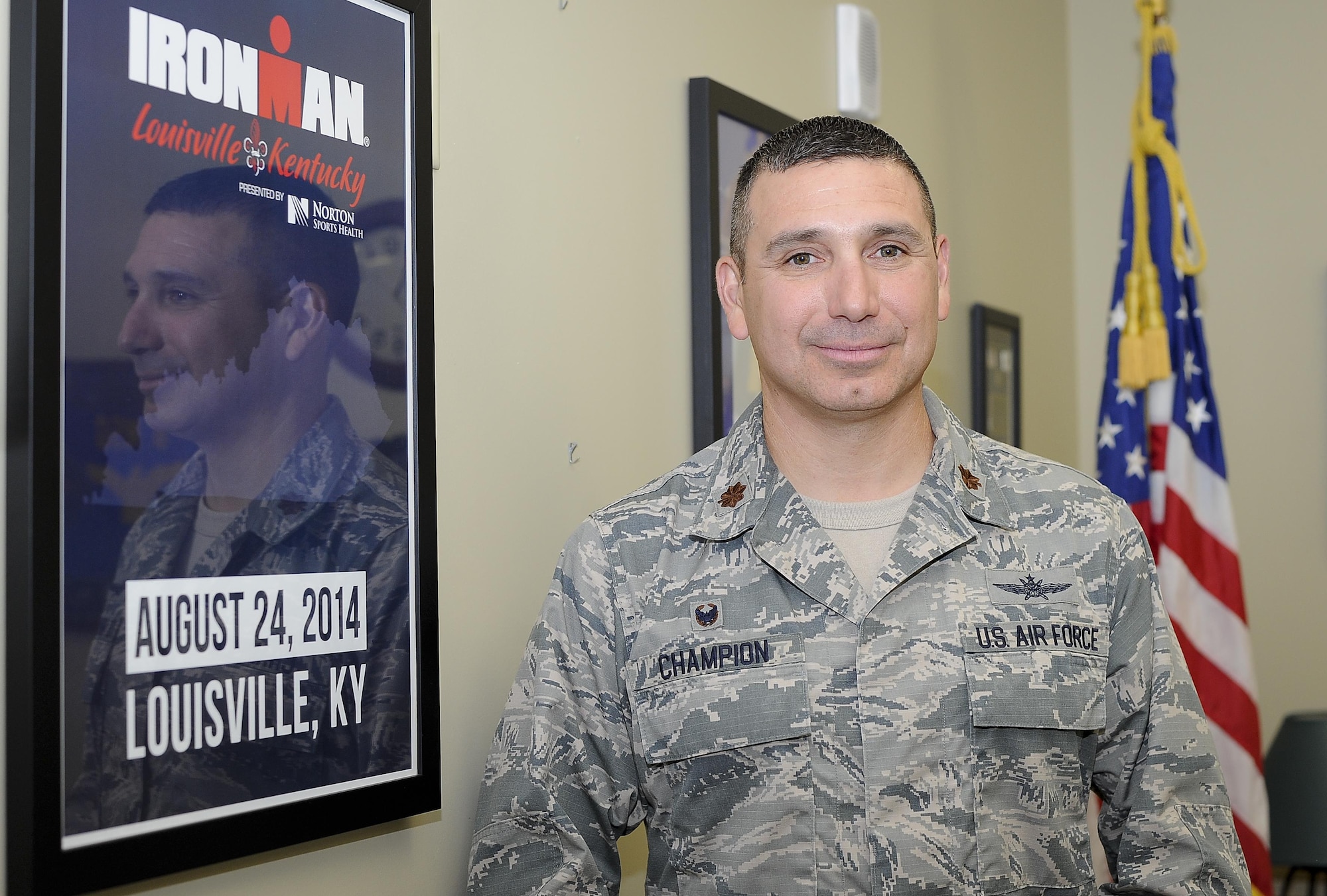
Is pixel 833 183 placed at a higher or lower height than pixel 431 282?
higher

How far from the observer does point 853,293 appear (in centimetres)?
123

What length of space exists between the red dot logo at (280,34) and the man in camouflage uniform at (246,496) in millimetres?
139

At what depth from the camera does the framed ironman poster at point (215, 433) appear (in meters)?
0.88

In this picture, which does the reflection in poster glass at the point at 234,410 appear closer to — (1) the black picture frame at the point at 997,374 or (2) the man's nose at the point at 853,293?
(2) the man's nose at the point at 853,293

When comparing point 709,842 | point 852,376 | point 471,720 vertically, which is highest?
point 852,376

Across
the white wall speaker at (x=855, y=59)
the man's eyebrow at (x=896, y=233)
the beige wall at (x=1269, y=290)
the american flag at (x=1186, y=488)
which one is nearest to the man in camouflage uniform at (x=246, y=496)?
→ the man's eyebrow at (x=896, y=233)

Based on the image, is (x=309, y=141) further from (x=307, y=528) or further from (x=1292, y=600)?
(x=1292, y=600)

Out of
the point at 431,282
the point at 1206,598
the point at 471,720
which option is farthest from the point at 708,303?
the point at 1206,598

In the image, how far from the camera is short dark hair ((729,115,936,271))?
4.30 ft

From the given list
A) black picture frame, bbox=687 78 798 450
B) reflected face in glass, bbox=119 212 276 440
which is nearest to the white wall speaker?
black picture frame, bbox=687 78 798 450

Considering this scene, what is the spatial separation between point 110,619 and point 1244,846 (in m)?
2.30

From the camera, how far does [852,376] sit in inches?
49.2

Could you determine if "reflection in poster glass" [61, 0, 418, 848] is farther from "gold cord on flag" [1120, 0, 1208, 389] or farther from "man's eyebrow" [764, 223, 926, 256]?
"gold cord on flag" [1120, 0, 1208, 389]

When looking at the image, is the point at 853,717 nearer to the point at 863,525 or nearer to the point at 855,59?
the point at 863,525
